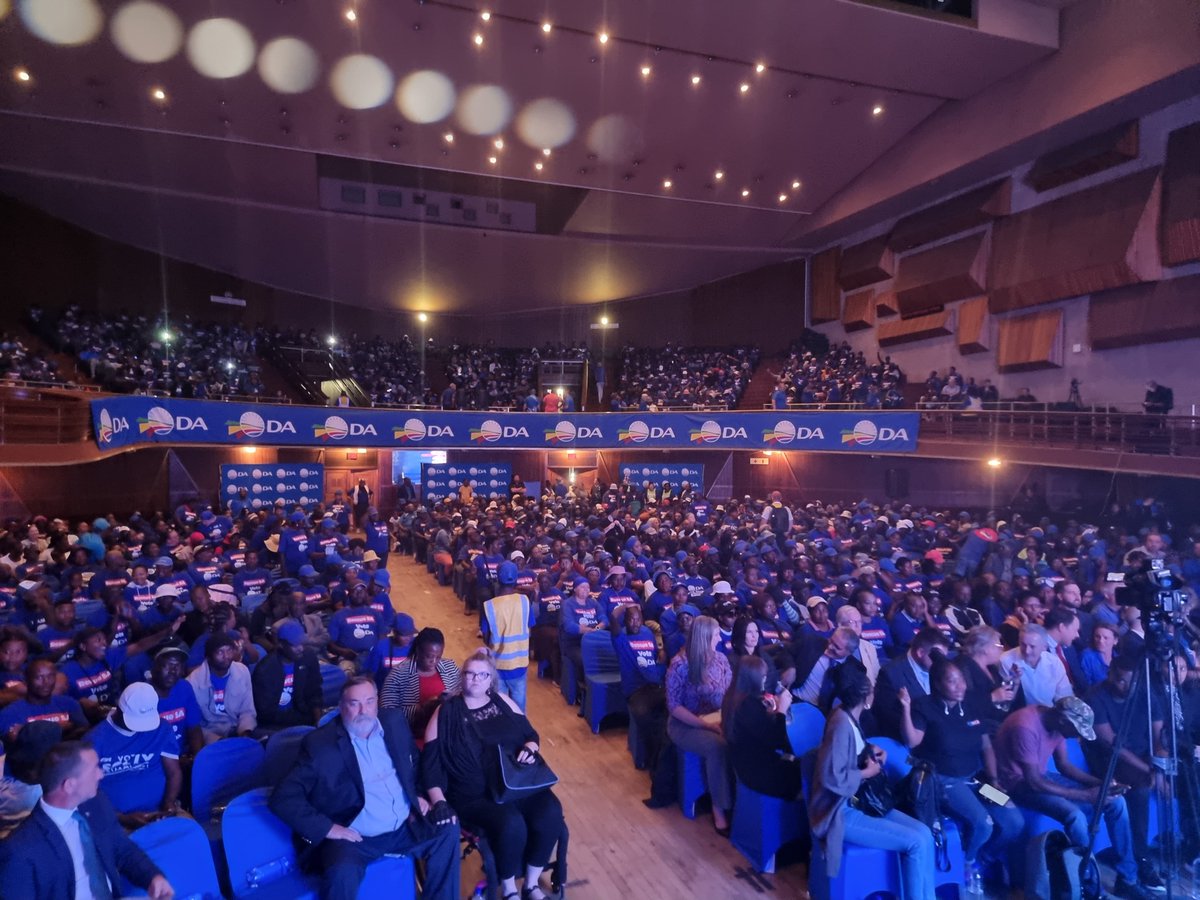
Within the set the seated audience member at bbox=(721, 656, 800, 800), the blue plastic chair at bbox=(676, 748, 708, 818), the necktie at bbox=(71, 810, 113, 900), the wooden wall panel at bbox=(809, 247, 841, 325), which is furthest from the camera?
the wooden wall panel at bbox=(809, 247, 841, 325)

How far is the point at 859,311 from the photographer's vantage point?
72.6 ft

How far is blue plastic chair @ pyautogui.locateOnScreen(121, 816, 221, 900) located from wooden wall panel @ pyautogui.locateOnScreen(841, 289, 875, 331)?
2224 cm

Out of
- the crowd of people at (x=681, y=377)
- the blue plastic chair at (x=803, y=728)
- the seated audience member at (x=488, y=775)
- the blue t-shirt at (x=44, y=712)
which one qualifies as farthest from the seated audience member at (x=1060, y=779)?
the crowd of people at (x=681, y=377)

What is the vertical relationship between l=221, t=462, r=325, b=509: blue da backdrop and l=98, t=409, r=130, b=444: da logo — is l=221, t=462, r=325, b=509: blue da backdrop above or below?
below

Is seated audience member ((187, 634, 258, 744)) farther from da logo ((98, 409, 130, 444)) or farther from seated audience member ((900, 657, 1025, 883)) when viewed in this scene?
da logo ((98, 409, 130, 444))

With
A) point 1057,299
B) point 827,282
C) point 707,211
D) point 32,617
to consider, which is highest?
point 707,211

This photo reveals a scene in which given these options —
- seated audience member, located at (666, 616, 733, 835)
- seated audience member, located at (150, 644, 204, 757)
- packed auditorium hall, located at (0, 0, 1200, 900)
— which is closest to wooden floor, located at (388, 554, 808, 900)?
packed auditorium hall, located at (0, 0, 1200, 900)

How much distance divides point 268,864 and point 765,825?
8.84 ft

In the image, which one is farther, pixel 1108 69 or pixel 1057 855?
pixel 1108 69

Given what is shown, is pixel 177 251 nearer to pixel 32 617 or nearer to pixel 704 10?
pixel 704 10

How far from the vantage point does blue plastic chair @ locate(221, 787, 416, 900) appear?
3.01m

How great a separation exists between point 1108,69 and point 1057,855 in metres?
15.1

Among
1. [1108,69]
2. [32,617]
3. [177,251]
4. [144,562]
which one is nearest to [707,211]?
[1108,69]

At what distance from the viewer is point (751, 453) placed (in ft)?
69.3
